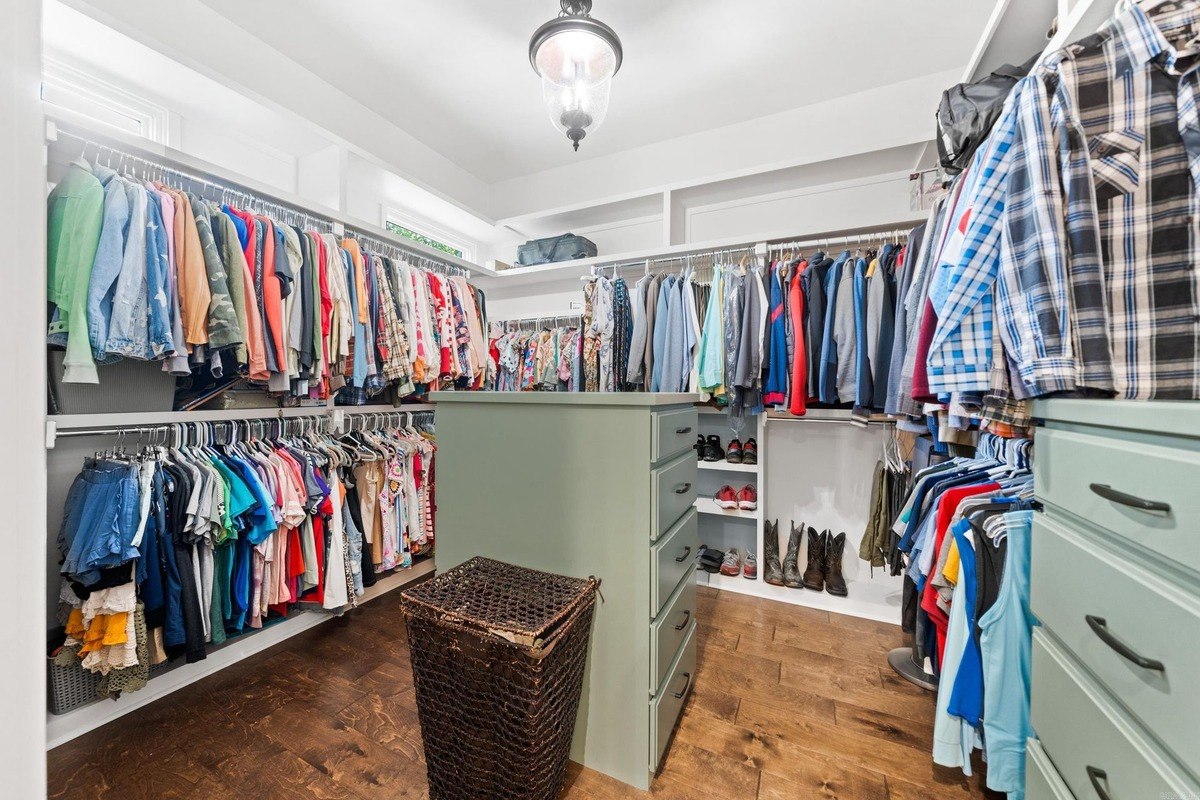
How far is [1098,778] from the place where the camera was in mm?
663

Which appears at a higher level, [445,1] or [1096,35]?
[445,1]

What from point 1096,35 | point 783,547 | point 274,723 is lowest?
point 274,723

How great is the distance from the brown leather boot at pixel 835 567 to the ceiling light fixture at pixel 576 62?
238 centimetres

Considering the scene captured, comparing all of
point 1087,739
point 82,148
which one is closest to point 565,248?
point 82,148

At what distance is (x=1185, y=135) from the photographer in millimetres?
805

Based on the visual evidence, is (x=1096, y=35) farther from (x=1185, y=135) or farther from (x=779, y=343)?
(x=779, y=343)

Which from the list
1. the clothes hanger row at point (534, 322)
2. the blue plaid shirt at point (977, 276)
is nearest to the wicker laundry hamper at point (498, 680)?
the blue plaid shirt at point (977, 276)

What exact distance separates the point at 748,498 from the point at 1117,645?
1923 mm

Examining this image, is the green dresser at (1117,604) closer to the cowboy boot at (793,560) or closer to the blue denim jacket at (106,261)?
the cowboy boot at (793,560)

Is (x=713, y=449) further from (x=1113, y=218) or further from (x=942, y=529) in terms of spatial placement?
(x=1113, y=218)

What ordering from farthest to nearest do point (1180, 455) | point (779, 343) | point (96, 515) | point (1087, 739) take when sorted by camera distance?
1. point (779, 343)
2. point (96, 515)
3. point (1087, 739)
4. point (1180, 455)

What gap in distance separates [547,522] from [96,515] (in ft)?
4.37

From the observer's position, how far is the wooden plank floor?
3.93 feet

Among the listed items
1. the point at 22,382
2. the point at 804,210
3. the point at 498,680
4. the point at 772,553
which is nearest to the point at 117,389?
the point at 22,382
